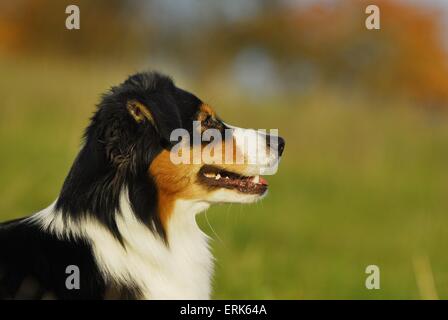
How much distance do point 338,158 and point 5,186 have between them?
6.63 metres

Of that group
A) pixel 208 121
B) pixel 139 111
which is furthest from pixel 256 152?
pixel 139 111

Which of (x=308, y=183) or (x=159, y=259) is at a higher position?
(x=308, y=183)

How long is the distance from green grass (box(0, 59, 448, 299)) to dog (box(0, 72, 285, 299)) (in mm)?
2344

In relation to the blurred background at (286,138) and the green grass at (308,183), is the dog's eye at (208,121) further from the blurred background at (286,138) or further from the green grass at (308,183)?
the green grass at (308,183)

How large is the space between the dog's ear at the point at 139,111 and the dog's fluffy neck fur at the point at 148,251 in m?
0.39

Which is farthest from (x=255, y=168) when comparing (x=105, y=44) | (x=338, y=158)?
(x=105, y=44)

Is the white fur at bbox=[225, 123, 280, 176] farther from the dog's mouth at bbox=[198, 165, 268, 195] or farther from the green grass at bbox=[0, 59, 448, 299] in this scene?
the green grass at bbox=[0, 59, 448, 299]

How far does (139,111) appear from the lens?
11.4ft

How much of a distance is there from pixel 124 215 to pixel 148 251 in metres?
0.23

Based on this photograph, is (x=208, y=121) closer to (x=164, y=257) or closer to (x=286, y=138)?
(x=164, y=257)

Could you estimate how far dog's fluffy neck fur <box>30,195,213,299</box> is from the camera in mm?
3434

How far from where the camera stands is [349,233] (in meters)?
10.3

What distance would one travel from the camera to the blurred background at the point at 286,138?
25.9ft

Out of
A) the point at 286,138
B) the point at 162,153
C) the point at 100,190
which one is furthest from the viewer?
the point at 286,138
